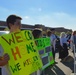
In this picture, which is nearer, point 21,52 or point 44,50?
point 21,52

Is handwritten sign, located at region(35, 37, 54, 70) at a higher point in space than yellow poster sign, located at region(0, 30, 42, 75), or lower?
lower

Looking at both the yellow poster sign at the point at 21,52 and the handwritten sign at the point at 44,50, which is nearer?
the yellow poster sign at the point at 21,52

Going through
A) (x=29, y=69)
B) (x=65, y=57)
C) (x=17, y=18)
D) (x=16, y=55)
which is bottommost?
(x=65, y=57)

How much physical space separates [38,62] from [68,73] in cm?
592

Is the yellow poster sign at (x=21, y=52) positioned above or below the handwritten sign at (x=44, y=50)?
above

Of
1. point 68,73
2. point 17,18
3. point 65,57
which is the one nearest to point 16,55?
point 17,18

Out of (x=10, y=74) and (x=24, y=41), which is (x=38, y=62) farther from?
(x=10, y=74)

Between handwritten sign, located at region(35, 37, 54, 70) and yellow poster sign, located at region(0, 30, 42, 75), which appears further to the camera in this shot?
handwritten sign, located at region(35, 37, 54, 70)

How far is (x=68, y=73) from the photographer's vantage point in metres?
9.92

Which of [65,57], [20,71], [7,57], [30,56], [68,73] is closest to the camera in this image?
[7,57]

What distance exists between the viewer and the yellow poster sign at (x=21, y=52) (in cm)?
355

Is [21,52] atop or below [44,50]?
atop

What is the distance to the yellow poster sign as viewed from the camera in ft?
11.6

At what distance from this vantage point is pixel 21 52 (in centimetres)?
376
